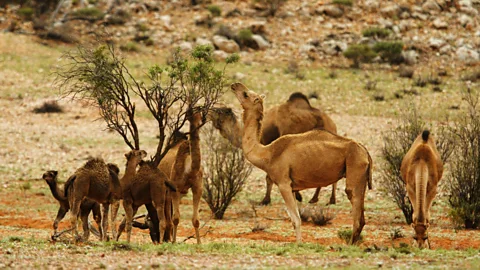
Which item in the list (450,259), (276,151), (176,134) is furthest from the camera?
(176,134)

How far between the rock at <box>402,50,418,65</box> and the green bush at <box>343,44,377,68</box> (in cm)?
180

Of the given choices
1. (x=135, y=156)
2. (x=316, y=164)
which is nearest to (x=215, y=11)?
(x=135, y=156)

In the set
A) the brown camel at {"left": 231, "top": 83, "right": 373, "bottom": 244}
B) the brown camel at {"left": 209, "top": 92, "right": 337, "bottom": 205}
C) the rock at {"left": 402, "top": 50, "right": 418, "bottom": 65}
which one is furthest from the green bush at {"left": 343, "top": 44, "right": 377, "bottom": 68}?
the brown camel at {"left": 231, "top": 83, "right": 373, "bottom": 244}

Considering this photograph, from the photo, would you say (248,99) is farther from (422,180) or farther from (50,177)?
(50,177)

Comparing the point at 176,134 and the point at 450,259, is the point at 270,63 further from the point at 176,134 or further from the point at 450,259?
the point at 450,259

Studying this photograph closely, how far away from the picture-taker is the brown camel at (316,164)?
12.5m

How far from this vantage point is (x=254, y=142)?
13344 millimetres

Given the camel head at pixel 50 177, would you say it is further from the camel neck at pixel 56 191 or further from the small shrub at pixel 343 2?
the small shrub at pixel 343 2

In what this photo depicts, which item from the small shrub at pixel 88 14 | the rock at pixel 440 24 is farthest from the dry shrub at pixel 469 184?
the small shrub at pixel 88 14

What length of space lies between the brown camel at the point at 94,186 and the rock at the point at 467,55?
116 feet

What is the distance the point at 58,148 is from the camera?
28578mm

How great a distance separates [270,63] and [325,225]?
26.8m

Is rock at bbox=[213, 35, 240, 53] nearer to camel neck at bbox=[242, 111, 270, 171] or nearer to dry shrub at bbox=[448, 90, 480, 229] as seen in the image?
dry shrub at bbox=[448, 90, 480, 229]

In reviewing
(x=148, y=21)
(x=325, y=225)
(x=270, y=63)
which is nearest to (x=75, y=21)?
(x=148, y=21)
